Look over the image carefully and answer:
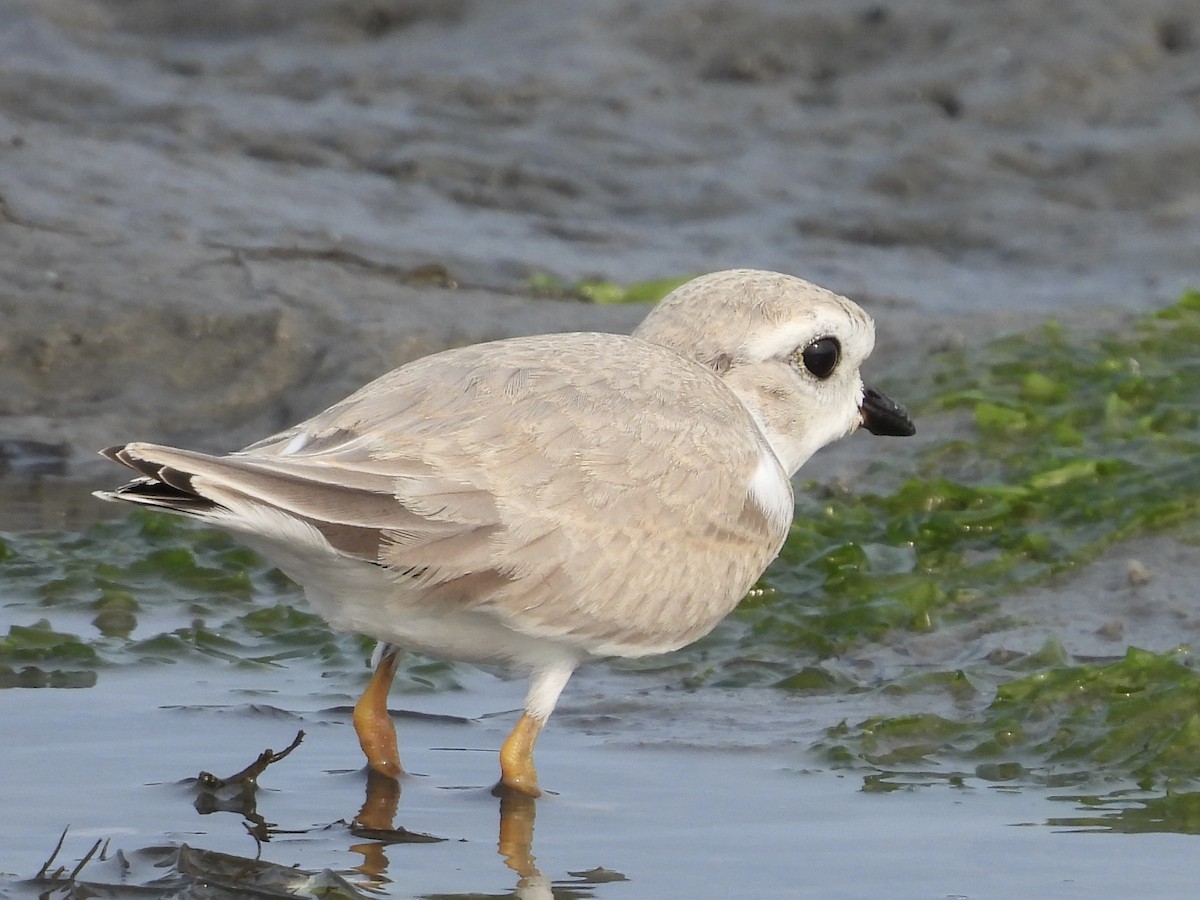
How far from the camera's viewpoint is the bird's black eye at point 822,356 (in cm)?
615

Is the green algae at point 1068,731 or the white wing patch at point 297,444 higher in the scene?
the white wing patch at point 297,444

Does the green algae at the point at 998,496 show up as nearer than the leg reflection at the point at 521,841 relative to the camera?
No

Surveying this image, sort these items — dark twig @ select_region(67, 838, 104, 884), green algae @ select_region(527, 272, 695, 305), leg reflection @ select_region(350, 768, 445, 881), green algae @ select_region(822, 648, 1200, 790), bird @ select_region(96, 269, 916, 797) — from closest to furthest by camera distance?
1. dark twig @ select_region(67, 838, 104, 884)
2. bird @ select_region(96, 269, 916, 797)
3. leg reflection @ select_region(350, 768, 445, 881)
4. green algae @ select_region(822, 648, 1200, 790)
5. green algae @ select_region(527, 272, 695, 305)

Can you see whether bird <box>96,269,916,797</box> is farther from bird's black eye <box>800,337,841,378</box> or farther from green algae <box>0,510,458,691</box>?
green algae <box>0,510,458,691</box>

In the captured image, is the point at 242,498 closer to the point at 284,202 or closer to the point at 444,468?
the point at 444,468

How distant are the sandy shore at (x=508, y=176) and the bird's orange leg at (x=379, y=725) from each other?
322 cm

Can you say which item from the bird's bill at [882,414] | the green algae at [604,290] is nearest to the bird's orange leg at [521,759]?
the bird's bill at [882,414]

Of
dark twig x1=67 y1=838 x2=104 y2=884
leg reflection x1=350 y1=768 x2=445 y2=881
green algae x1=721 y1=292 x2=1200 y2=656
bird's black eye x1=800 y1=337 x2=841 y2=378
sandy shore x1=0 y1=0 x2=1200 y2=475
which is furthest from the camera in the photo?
sandy shore x1=0 y1=0 x2=1200 y2=475

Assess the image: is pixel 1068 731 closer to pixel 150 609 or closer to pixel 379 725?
pixel 379 725

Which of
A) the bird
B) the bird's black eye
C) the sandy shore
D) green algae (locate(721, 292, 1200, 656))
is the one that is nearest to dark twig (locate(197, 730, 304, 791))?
→ the bird

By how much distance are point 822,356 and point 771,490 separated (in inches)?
24.9

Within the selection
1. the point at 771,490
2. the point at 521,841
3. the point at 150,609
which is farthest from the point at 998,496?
the point at 150,609

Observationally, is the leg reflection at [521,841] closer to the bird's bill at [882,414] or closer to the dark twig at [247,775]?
the dark twig at [247,775]

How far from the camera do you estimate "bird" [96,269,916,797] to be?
187 inches
